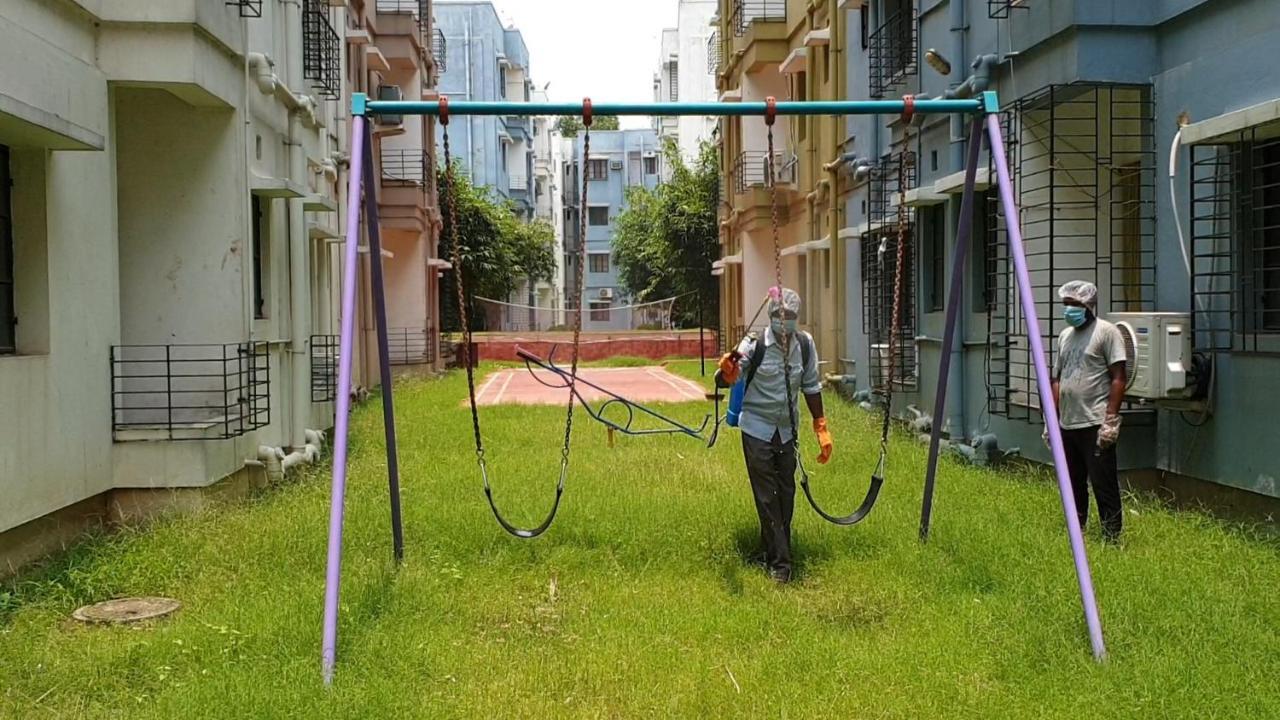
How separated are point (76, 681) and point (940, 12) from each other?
10792 millimetres

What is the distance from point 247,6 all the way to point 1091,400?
24.3 ft

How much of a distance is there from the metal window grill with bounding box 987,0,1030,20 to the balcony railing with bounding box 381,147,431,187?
1636cm

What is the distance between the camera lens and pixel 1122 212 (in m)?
10.5

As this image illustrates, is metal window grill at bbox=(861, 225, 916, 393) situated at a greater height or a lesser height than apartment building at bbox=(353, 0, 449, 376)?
lesser

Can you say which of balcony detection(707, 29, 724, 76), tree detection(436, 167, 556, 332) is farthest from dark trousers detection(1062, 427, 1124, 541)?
tree detection(436, 167, 556, 332)

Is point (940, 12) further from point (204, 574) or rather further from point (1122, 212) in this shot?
point (204, 574)

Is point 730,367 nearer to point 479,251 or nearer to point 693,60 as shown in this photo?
point 479,251

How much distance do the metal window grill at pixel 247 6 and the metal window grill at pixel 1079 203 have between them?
6.40m

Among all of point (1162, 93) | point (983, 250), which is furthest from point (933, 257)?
point (1162, 93)

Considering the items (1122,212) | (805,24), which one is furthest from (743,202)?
(1122,212)

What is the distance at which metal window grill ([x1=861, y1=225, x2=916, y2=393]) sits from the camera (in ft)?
48.0

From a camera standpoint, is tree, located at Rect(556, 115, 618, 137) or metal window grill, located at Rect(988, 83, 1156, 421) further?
tree, located at Rect(556, 115, 618, 137)

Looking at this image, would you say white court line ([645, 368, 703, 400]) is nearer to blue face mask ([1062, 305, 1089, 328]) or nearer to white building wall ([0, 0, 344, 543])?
white building wall ([0, 0, 344, 543])

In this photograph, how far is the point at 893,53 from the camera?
1504cm
